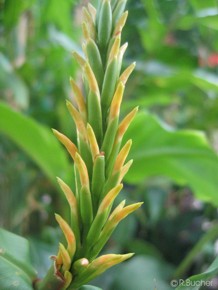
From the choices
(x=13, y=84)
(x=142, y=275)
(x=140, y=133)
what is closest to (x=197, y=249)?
→ (x=142, y=275)

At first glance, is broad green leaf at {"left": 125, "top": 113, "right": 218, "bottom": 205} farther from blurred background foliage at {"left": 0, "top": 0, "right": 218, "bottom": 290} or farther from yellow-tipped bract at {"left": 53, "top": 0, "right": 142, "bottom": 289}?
yellow-tipped bract at {"left": 53, "top": 0, "right": 142, "bottom": 289}

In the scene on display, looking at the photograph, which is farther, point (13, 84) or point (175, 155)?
point (13, 84)

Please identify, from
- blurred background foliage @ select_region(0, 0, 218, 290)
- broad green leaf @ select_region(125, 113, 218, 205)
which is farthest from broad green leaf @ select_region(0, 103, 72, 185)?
broad green leaf @ select_region(125, 113, 218, 205)

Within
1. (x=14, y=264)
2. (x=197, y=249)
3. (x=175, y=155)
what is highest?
(x=14, y=264)

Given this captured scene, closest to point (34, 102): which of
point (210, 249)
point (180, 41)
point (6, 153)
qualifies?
point (6, 153)

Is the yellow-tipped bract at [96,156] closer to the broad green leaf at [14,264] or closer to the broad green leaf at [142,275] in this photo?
the broad green leaf at [14,264]

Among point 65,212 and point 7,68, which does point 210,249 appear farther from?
point 7,68

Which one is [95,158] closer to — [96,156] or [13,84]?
[96,156]
